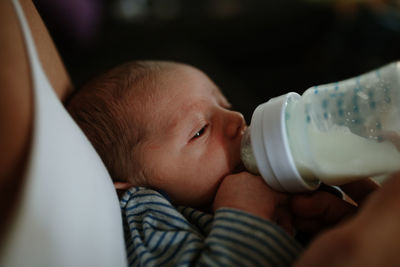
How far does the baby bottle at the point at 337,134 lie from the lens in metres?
0.57

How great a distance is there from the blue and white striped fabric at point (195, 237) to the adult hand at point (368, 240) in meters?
0.13

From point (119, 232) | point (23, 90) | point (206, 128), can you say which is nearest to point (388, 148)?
point (206, 128)

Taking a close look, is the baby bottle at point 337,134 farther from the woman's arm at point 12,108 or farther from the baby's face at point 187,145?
the woman's arm at point 12,108

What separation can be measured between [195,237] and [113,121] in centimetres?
33

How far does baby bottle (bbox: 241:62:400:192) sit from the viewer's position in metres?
0.57

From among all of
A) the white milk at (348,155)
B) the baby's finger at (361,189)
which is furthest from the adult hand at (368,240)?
the baby's finger at (361,189)

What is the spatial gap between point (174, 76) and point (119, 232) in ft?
1.38

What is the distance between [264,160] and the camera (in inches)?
24.8

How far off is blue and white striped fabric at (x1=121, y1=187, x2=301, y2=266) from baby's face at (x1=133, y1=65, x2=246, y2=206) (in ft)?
0.16

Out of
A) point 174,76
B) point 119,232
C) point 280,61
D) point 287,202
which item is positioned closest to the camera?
point 119,232

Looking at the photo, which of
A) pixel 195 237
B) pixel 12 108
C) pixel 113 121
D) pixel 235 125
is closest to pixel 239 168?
pixel 235 125

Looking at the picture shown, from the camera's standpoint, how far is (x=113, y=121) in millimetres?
804

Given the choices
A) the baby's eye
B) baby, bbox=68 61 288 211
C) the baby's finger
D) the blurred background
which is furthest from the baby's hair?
the blurred background

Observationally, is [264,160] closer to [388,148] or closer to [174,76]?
[388,148]
